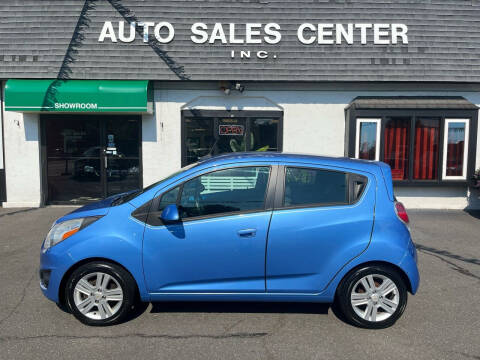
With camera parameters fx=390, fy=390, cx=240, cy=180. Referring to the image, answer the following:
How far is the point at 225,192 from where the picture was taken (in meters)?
3.80

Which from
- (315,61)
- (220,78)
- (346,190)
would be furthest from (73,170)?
(346,190)

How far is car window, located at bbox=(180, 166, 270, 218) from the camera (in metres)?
3.71

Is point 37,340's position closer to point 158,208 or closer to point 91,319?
point 91,319

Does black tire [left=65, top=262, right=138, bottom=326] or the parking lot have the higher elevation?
black tire [left=65, top=262, right=138, bottom=326]

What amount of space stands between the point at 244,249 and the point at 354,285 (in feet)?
3.59

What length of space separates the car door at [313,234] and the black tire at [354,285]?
0.57 feet

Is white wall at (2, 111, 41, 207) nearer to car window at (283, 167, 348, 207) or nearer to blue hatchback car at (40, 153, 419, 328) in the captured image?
blue hatchback car at (40, 153, 419, 328)

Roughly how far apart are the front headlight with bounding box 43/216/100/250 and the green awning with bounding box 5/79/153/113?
547 centimetres

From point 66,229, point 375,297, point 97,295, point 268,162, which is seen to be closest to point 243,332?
point 375,297

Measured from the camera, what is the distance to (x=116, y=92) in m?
8.91

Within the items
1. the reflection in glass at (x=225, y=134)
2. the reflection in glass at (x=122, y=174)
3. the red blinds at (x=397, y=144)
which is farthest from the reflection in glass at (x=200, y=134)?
the red blinds at (x=397, y=144)

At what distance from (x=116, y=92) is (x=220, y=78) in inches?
95.4

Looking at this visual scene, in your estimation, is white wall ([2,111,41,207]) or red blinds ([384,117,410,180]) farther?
white wall ([2,111,41,207])

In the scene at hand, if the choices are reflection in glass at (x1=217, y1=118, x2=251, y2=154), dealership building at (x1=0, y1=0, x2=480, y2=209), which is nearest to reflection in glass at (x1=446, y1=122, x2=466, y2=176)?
dealership building at (x1=0, y1=0, x2=480, y2=209)
